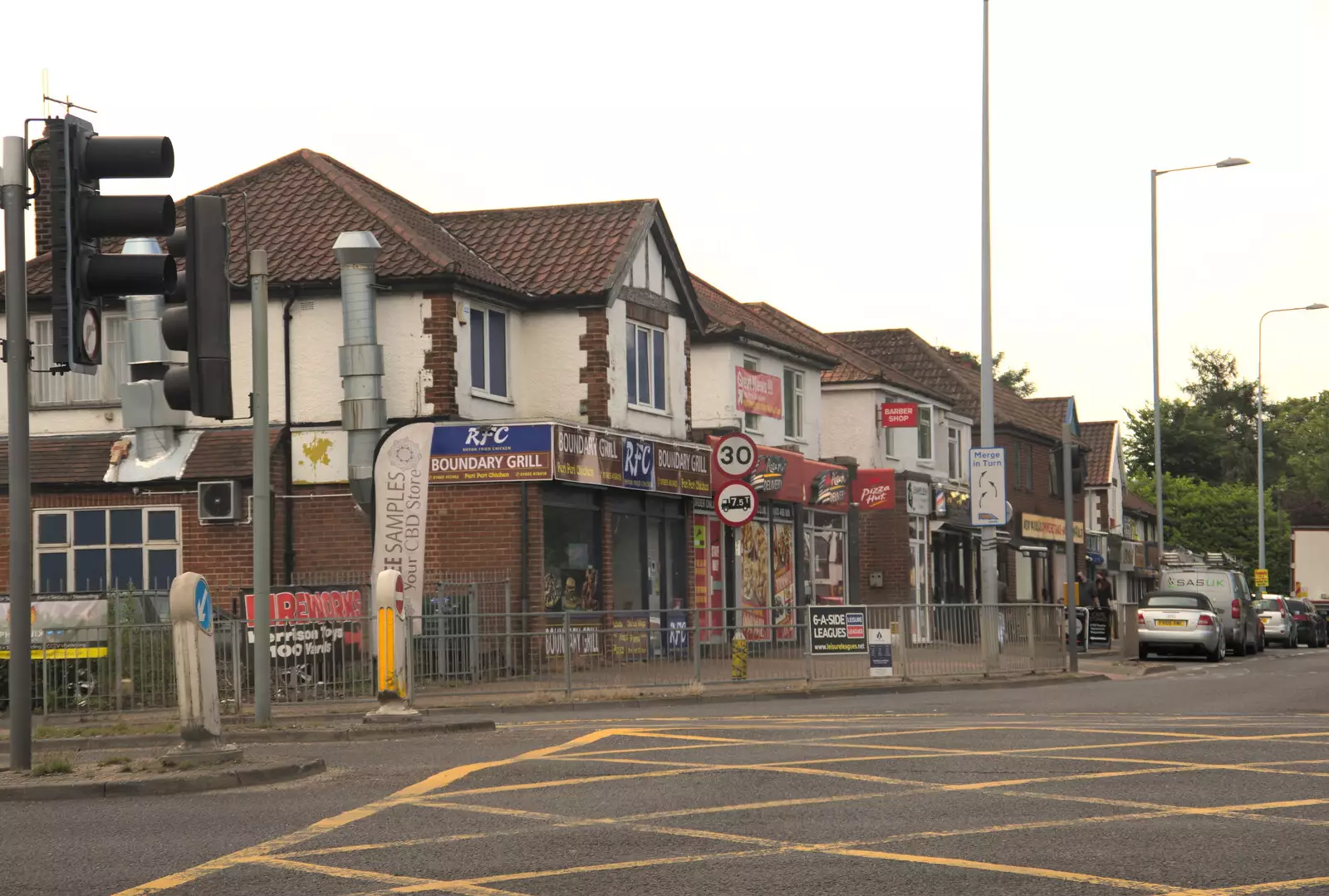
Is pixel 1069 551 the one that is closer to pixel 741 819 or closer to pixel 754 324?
pixel 754 324

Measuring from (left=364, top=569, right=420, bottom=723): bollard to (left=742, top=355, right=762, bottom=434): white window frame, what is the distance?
1988 centimetres

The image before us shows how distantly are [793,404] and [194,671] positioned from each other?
2813 centimetres

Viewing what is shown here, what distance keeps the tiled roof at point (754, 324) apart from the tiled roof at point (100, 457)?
32.6ft

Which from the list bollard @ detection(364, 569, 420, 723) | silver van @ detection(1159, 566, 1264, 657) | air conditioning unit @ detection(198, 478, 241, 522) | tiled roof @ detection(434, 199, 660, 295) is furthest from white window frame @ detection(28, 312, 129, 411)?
silver van @ detection(1159, 566, 1264, 657)

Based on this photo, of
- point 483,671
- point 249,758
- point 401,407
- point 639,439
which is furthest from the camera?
point 639,439

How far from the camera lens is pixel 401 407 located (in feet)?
93.6

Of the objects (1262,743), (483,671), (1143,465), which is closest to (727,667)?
(483,671)

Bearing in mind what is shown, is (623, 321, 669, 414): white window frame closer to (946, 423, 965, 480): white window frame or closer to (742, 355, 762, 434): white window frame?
(742, 355, 762, 434): white window frame

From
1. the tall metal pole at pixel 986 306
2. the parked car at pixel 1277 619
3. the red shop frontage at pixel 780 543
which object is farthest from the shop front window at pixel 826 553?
the parked car at pixel 1277 619

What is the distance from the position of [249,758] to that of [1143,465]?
97.5 metres

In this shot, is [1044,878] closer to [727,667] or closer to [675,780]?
[675,780]

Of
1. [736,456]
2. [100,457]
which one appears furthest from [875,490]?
[736,456]

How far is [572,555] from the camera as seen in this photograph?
98.8 ft

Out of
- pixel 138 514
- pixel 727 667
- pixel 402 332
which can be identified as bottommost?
pixel 727 667
